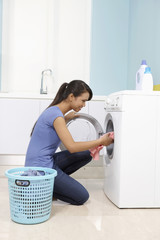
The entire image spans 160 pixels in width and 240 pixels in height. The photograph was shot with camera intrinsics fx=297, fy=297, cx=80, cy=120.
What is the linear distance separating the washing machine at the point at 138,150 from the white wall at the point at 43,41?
6.85 ft

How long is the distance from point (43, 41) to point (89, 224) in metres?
2.89

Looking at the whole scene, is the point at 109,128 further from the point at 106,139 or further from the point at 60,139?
the point at 60,139

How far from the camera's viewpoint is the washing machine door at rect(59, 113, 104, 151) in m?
3.11

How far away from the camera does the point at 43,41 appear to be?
4.03 meters

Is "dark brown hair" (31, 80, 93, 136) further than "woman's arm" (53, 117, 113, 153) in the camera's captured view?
Yes

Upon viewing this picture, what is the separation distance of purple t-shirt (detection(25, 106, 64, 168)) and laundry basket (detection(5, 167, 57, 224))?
31 centimetres

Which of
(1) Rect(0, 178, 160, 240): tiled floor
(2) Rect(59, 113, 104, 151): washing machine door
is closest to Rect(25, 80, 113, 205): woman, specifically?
(1) Rect(0, 178, 160, 240): tiled floor

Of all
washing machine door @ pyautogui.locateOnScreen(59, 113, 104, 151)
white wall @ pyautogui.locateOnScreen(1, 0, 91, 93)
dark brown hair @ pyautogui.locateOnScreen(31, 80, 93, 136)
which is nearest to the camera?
dark brown hair @ pyautogui.locateOnScreen(31, 80, 93, 136)

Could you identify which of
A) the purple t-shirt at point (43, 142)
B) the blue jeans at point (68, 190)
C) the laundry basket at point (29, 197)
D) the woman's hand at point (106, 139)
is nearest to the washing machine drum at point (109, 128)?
the woman's hand at point (106, 139)

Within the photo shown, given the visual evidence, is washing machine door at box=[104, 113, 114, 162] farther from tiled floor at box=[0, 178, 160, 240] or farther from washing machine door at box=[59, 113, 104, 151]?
washing machine door at box=[59, 113, 104, 151]

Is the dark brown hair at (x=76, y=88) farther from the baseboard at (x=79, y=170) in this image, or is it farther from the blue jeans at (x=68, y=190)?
the baseboard at (x=79, y=170)

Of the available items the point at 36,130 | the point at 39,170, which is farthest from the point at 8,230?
the point at 36,130

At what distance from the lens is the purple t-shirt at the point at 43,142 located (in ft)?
6.61

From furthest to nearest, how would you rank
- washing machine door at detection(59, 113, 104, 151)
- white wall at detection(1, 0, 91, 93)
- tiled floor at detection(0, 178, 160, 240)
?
white wall at detection(1, 0, 91, 93) < washing machine door at detection(59, 113, 104, 151) < tiled floor at detection(0, 178, 160, 240)
